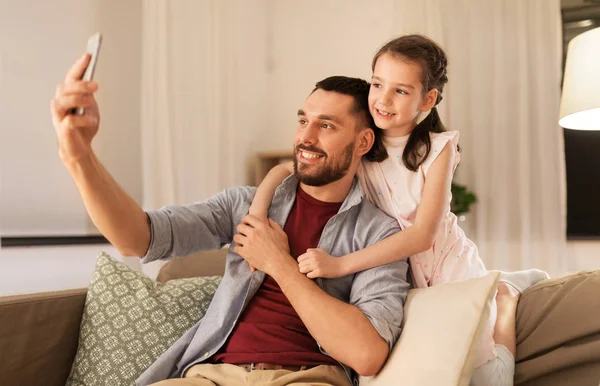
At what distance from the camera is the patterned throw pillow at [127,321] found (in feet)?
5.15

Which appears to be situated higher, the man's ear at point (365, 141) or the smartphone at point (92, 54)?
the smartphone at point (92, 54)

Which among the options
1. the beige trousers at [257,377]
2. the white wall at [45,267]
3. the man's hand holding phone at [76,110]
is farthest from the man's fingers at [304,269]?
the white wall at [45,267]

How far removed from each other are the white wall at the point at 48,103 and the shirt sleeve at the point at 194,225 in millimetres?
1167

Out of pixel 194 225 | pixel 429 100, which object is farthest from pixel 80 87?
pixel 429 100

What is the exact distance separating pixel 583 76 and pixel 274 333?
1346 millimetres

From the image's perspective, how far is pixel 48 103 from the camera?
97.6 inches

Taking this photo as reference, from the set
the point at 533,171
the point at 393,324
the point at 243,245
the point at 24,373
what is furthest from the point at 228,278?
the point at 533,171

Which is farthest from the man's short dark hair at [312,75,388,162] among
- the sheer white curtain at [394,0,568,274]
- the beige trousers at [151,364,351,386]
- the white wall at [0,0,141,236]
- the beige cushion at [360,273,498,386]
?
the sheer white curtain at [394,0,568,274]

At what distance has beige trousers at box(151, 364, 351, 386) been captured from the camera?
4.35ft

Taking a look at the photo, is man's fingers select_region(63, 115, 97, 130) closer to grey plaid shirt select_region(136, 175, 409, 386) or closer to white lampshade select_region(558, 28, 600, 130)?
grey plaid shirt select_region(136, 175, 409, 386)

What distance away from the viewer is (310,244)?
5.08 feet

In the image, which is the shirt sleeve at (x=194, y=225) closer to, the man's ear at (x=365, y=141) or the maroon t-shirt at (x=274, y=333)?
the maroon t-shirt at (x=274, y=333)

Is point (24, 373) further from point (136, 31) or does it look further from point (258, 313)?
point (136, 31)

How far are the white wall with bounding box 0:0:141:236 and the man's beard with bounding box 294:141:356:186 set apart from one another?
136cm
